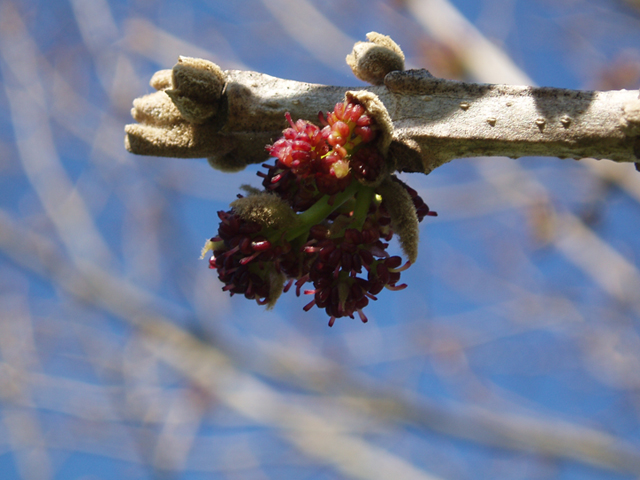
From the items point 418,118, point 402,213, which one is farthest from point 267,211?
point 418,118

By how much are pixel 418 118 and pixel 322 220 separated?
425mm

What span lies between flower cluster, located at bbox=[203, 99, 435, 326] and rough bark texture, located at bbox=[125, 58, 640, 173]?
0.37 ft

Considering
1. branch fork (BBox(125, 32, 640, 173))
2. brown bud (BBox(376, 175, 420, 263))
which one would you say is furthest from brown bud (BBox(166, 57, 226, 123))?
brown bud (BBox(376, 175, 420, 263))

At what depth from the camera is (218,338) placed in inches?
302

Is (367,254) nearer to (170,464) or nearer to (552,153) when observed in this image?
(552,153)

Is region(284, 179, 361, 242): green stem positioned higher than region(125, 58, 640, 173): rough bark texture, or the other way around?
region(125, 58, 640, 173): rough bark texture

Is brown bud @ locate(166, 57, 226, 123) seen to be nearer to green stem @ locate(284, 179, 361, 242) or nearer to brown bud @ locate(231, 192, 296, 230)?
brown bud @ locate(231, 192, 296, 230)

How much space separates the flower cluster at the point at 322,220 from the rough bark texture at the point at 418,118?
113mm

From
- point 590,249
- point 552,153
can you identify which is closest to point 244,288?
point 552,153

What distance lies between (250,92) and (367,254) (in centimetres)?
65

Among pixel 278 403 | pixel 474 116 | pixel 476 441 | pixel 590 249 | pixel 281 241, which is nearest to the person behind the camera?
pixel 474 116

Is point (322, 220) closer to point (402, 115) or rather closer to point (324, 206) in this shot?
point (324, 206)

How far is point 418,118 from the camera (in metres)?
1.57

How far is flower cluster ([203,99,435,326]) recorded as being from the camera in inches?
61.9
